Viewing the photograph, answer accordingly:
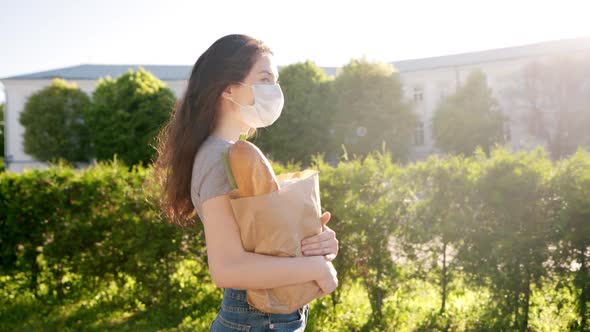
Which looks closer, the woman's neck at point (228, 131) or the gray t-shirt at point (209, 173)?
the gray t-shirt at point (209, 173)

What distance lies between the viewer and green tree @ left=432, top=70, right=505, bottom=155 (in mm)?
34562

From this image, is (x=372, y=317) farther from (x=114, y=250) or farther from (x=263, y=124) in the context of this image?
(x=263, y=124)

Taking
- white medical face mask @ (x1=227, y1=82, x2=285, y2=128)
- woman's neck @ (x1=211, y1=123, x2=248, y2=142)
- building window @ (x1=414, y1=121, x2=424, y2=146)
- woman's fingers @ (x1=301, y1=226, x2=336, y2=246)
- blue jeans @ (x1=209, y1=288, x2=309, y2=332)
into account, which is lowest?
building window @ (x1=414, y1=121, x2=424, y2=146)

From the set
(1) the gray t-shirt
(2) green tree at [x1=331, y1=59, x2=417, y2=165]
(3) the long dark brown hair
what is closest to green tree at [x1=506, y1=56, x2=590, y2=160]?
(2) green tree at [x1=331, y1=59, x2=417, y2=165]

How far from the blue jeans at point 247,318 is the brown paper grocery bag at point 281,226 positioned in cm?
7

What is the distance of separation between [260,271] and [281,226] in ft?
0.50

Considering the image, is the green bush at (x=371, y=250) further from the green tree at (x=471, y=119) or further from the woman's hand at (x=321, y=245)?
the green tree at (x=471, y=119)

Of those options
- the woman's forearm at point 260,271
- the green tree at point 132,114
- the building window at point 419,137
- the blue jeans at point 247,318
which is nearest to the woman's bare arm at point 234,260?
the woman's forearm at point 260,271

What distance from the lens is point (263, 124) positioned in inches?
78.2

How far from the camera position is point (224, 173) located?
1.73 m

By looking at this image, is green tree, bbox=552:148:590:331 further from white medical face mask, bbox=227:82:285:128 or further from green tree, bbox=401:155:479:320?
white medical face mask, bbox=227:82:285:128

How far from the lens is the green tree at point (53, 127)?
3909cm

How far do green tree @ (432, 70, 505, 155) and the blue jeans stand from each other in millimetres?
33903

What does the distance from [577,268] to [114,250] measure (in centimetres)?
472
